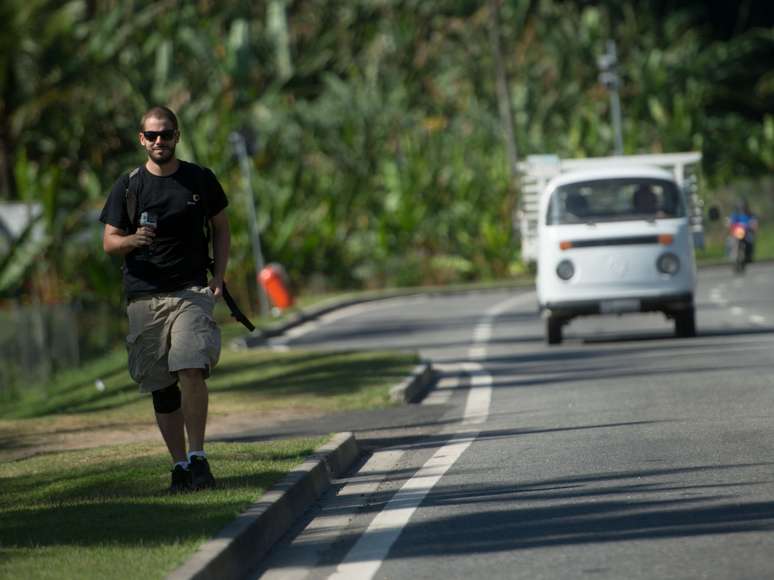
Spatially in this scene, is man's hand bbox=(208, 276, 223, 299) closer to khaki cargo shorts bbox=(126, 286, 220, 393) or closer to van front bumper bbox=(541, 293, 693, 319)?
khaki cargo shorts bbox=(126, 286, 220, 393)

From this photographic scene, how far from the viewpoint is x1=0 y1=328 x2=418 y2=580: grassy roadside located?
26.3 feet

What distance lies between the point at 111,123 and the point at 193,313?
111 feet

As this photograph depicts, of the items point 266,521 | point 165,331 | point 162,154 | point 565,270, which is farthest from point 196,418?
point 565,270

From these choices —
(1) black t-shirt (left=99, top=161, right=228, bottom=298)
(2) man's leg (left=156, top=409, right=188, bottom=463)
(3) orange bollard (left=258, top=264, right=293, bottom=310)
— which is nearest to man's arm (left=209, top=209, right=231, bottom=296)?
(1) black t-shirt (left=99, top=161, right=228, bottom=298)

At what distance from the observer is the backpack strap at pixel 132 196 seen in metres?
9.86

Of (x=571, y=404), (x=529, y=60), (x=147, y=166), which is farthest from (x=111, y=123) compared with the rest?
(x=147, y=166)

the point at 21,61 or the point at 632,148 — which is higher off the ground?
the point at 21,61

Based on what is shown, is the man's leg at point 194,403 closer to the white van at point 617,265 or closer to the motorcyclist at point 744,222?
the white van at point 617,265

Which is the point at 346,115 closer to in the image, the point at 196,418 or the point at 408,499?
the point at 196,418

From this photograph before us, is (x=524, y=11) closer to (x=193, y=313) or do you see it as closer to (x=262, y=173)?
(x=262, y=173)

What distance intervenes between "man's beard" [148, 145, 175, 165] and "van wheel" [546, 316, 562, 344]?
1181cm

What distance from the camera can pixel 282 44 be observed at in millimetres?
47906

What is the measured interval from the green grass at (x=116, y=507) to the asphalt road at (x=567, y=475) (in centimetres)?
43

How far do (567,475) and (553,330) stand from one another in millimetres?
11335
